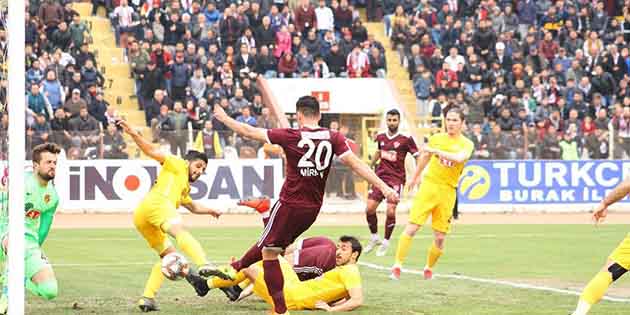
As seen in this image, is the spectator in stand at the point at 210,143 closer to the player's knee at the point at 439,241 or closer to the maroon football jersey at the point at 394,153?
the maroon football jersey at the point at 394,153

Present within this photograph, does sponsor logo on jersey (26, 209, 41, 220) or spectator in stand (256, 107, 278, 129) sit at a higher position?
sponsor logo on jersey (26, 209, 41, 220)

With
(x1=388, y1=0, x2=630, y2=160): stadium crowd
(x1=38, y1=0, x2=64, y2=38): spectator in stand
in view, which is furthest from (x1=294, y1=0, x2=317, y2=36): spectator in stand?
(x1=38, y1=0, x2=64, y2=38): spectator in stand

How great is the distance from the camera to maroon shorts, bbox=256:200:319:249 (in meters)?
12.6

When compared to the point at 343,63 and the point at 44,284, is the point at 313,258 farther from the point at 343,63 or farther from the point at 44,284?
the point at 343,63

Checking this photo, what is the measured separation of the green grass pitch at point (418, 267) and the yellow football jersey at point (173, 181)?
3.88 feet

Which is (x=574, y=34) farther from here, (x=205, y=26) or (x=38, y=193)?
(x=38, y=193)

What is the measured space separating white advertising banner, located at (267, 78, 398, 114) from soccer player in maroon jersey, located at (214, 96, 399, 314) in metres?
24.4

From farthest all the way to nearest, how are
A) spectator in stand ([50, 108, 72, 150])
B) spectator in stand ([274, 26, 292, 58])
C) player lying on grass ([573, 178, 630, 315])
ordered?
spectator in stand ([274, 26, 292, 58]), spectator in stand ([50, 108, 72, 150]), player lying on grass ([573, 178, 630, 315])

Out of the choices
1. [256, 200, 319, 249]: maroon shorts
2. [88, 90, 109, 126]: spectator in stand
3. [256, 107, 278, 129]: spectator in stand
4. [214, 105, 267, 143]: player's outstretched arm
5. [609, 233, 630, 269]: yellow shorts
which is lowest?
[256, 107, 278, 129]: spectator in stand

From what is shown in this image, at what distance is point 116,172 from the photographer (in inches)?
1234

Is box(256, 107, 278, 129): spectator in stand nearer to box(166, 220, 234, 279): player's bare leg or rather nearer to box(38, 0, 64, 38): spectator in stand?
box(38, 0, 64, 38): spectator in stand

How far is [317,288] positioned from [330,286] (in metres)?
0.14

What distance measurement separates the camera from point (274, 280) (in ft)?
41.1

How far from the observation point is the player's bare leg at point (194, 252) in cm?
1246
